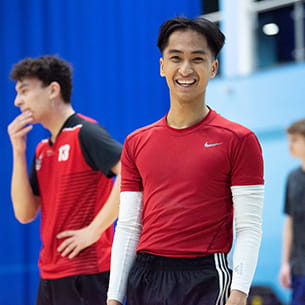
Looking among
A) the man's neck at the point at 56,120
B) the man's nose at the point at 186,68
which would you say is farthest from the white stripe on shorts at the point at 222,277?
the man's neck at the point at 56,120

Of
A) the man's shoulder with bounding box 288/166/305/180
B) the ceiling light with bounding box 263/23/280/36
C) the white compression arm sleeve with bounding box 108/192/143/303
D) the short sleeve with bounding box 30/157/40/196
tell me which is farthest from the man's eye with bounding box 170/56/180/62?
the ceiling light with bounding box 263/23/280/36

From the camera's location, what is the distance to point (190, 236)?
1.91 meters

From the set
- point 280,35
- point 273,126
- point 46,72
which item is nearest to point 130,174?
point 46,72

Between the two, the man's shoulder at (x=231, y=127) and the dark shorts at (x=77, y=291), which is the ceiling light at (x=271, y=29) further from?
the man's shoulder at (x=231, y=127)

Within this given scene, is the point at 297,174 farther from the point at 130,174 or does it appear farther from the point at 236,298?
the point at 236,298

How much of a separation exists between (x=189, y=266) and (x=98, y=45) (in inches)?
123

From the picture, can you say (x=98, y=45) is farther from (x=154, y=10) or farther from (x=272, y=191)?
(x=272, y=191)

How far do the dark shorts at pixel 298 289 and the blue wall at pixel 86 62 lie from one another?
141 cm

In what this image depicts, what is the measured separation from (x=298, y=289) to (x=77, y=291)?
1.65 metres

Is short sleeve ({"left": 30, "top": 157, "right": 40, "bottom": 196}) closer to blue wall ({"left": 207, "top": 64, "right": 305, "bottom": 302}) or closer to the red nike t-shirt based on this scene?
the red nike t-shirt

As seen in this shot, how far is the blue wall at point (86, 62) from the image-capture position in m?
4.41

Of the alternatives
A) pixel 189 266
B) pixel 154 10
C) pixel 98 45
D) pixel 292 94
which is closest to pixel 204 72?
pixel 189 266

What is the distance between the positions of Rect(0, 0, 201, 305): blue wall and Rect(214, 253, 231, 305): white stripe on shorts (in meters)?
2.48

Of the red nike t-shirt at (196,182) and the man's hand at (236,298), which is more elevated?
the red nike t-shirt at (196,182)
